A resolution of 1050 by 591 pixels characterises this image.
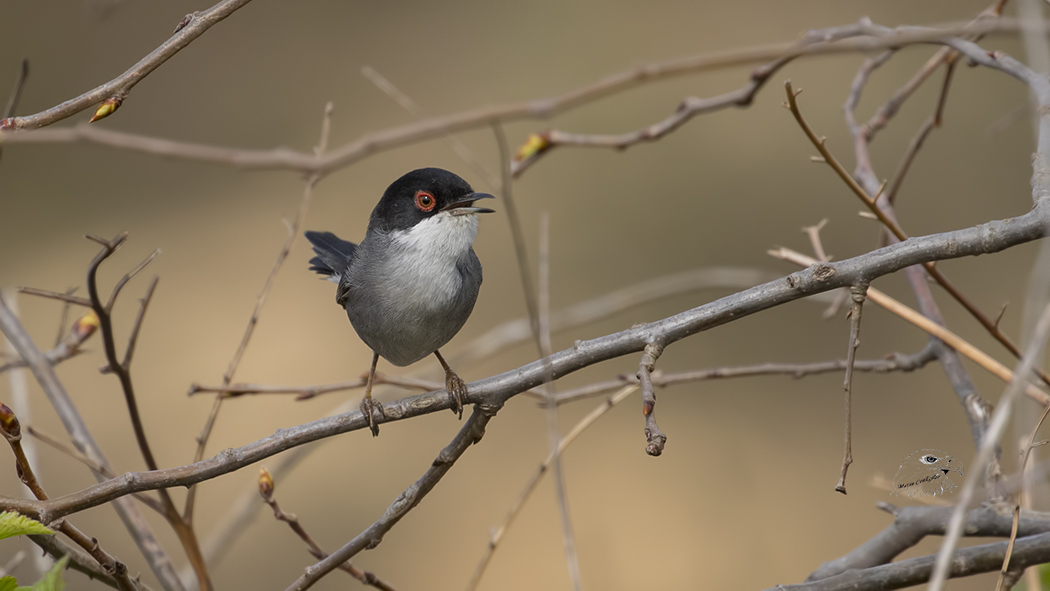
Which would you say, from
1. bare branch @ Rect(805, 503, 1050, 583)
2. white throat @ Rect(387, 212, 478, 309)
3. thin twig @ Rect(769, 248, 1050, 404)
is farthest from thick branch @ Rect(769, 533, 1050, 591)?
white throat @ Rect(387, 212, 478, 309)

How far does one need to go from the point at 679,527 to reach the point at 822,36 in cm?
294

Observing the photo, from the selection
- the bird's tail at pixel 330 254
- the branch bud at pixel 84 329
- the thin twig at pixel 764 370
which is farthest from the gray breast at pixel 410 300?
the branch bud at pixel 84 329

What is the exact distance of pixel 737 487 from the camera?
4328 millimetres

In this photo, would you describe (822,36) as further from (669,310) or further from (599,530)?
(669,310)

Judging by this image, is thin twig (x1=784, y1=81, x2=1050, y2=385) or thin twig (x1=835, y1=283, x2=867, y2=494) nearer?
thin twig (x1=835, y1=283, x2=867, y2=494)

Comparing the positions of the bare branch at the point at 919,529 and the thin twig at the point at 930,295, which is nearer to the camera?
the bare branch at the point at 919,529

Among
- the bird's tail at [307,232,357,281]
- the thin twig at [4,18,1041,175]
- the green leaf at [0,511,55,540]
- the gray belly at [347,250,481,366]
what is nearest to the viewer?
the thin twig at [4,18,1041,175]

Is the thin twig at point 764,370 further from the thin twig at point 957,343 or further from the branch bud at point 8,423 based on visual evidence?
the branch bud at point 8,423

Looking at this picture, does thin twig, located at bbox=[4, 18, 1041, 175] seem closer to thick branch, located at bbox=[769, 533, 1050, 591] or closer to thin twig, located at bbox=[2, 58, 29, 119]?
thin twig, located at bbox=[2, 58, 29, 119]

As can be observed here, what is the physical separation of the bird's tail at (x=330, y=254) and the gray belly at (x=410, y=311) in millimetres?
289

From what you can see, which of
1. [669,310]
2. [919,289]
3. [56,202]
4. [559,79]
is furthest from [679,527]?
[56,202]

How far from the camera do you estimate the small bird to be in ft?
7.23
